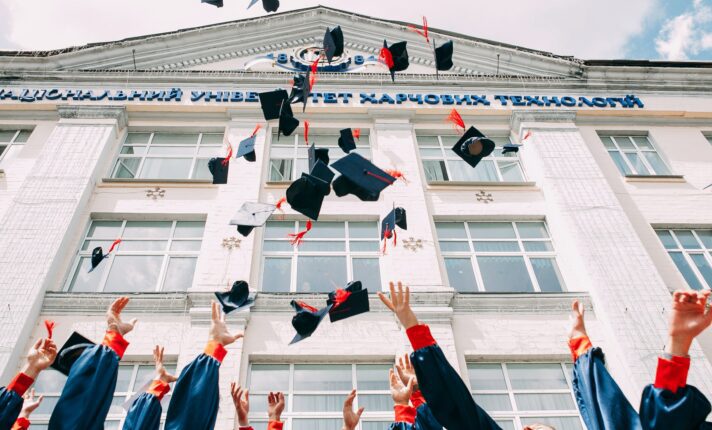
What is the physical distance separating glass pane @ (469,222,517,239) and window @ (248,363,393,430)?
3.68 m

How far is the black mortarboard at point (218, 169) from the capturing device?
9680mm

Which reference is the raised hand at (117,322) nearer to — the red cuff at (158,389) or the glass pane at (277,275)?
the red cuff at (158,389)

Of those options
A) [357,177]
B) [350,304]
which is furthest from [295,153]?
[350,304]

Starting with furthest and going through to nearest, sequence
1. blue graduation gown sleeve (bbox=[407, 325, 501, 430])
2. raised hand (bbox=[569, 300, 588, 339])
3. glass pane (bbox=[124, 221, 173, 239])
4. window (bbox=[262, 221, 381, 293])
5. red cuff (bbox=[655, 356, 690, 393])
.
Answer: glass pane (bbox=[124, 221, 173, 239]), window (bbox=[262, 221, 381, 293]), raised hand (bbox=[569, 300, 588, 339]), blue graduation gown sleeve (bbox=[407, 325, 501, 430]), red cuff (bbox=[655, 356, 690, 393])

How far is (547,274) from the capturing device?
385 inches

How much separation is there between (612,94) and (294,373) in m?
11.1

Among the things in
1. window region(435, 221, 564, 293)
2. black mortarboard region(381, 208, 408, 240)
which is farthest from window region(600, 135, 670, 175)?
black mortarboard region(381, 208, 408, 240)

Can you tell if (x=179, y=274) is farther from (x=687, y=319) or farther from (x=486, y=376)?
(x=687, y=319)

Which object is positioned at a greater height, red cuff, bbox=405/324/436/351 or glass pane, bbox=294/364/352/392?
glass pane, bbox=294/364/352/392

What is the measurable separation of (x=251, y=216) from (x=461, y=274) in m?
4.00

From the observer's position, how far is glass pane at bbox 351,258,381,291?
30.5ft

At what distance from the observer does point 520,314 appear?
28.9 feet

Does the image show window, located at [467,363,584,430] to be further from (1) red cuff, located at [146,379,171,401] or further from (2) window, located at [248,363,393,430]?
(1) red cuff, located at [146,379,171,401]

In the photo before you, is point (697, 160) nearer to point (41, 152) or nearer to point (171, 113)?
point (171, 113)
